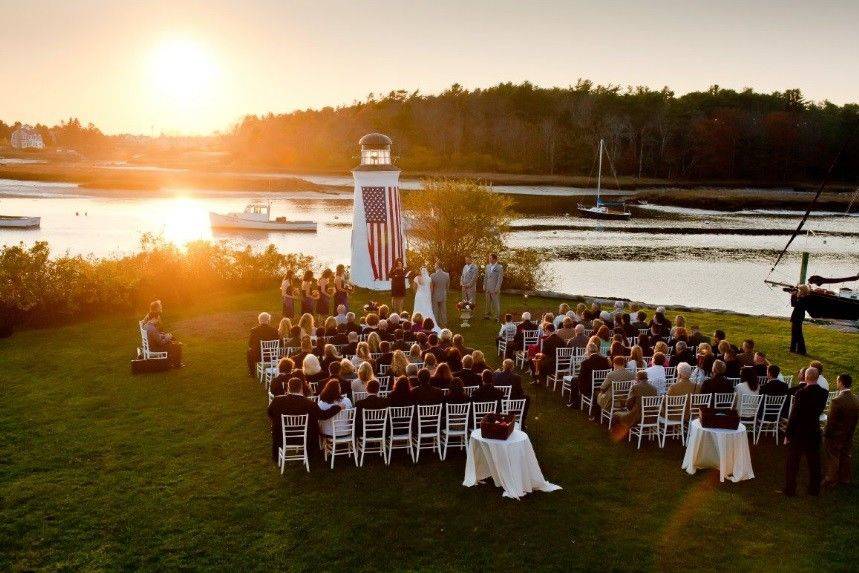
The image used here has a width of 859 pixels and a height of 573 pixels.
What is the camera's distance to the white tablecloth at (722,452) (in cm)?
943

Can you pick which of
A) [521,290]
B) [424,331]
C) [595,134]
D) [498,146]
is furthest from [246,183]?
[424,331]

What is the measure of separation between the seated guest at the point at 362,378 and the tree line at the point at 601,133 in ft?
318

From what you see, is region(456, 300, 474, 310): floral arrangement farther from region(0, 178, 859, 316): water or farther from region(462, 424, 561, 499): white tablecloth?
region(0, 178, 859, 316): water

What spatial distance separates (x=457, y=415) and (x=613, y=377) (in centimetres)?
261

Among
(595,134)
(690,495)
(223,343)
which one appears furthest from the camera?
(595,134)

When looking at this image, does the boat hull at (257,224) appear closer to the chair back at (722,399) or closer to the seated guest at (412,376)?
the seated guest at (412,376)

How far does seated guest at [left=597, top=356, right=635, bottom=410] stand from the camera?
10914 mm

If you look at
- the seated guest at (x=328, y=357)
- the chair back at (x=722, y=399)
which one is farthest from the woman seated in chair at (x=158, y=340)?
the chair back at (x=722, y=399)

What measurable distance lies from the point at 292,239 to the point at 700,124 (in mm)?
70907

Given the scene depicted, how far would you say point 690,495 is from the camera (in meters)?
9.09

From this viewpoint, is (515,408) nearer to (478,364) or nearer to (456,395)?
(456,395)

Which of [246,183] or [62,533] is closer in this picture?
[62,533]

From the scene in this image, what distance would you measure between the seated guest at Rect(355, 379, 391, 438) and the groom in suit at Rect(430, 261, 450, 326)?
8293mm

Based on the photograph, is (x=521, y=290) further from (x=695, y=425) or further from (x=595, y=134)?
(x=595, y=134)
